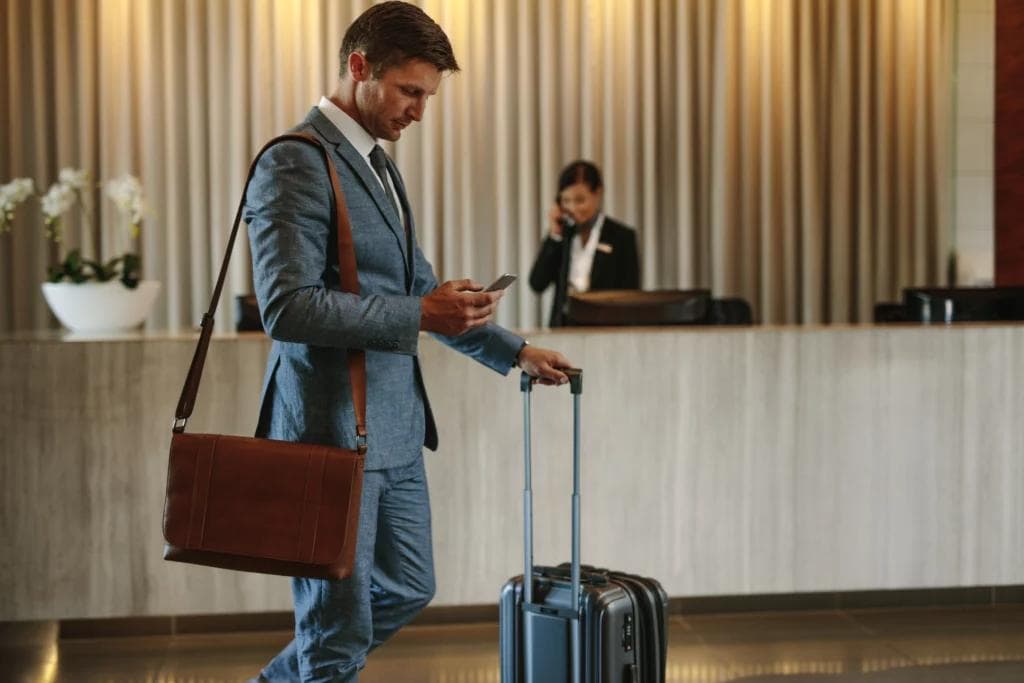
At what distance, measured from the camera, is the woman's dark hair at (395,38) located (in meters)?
2.29

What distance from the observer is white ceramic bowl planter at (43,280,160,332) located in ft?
15.0

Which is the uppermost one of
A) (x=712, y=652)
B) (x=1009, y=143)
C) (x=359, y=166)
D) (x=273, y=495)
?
(x=1009, y=143)

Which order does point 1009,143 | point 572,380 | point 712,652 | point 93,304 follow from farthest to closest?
point 1009,143 < point 93,304 < point 712,652 < point 572,380

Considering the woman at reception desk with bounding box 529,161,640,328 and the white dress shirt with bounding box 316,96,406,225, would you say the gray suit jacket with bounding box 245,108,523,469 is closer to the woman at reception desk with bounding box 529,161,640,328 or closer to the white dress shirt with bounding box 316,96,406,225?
the white dress shirt with bounding box 316,96,406,225

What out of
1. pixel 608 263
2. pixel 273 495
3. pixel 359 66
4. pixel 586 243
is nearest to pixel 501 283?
pixel 359 66

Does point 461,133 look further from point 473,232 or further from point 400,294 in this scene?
point 400,294

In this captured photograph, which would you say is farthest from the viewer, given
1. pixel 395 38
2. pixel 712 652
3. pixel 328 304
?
pixel 712 652

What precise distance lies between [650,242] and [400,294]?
5.14 meters

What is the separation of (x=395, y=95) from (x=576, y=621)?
1.12 metres

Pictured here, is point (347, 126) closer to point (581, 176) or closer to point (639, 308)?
point (639, 308)

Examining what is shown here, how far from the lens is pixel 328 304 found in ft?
7.07

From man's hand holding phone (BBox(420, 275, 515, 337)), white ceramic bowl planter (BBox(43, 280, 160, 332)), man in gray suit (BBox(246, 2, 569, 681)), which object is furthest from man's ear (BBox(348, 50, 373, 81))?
white ceramic bowl planter (BBox(43, 280, 160, 332))

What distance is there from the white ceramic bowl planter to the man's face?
8.19 ft

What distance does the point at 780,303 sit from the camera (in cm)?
752
